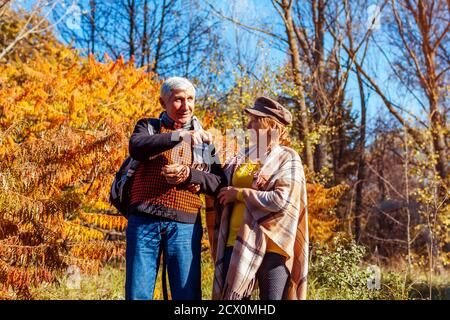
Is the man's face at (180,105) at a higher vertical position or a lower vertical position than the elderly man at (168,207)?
higher

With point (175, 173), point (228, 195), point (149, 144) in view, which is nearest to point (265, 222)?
point (228, 195)

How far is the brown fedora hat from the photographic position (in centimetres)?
245

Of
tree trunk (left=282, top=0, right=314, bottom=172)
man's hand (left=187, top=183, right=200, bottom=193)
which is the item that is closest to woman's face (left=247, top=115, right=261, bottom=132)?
man's hand (left=187, top=183, right=200, bottom=193)

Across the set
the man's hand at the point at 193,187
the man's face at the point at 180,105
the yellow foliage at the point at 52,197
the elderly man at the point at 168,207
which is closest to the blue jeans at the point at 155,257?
the elderly man at the point at 168,207

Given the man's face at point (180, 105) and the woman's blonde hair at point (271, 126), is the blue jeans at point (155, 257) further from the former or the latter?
the woman's blonde hair at point (271, 126)

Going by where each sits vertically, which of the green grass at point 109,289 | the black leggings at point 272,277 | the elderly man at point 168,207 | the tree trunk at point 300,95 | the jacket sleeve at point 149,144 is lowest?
the green grass at point 109,289

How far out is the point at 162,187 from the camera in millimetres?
2320

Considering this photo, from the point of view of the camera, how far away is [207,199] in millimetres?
2691

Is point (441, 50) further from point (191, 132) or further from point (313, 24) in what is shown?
point (191, 132)

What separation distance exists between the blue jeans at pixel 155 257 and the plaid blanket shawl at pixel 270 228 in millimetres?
191

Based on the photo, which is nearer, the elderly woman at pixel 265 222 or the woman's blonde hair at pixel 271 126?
the elderly woman at pixel 265 222

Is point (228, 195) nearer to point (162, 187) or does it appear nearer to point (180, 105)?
point (162, 187)

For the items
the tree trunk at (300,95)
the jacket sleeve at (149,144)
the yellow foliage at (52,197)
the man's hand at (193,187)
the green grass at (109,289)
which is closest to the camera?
the jacket sleeve at (149,144)

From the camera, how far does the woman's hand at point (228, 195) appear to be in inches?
93.0
